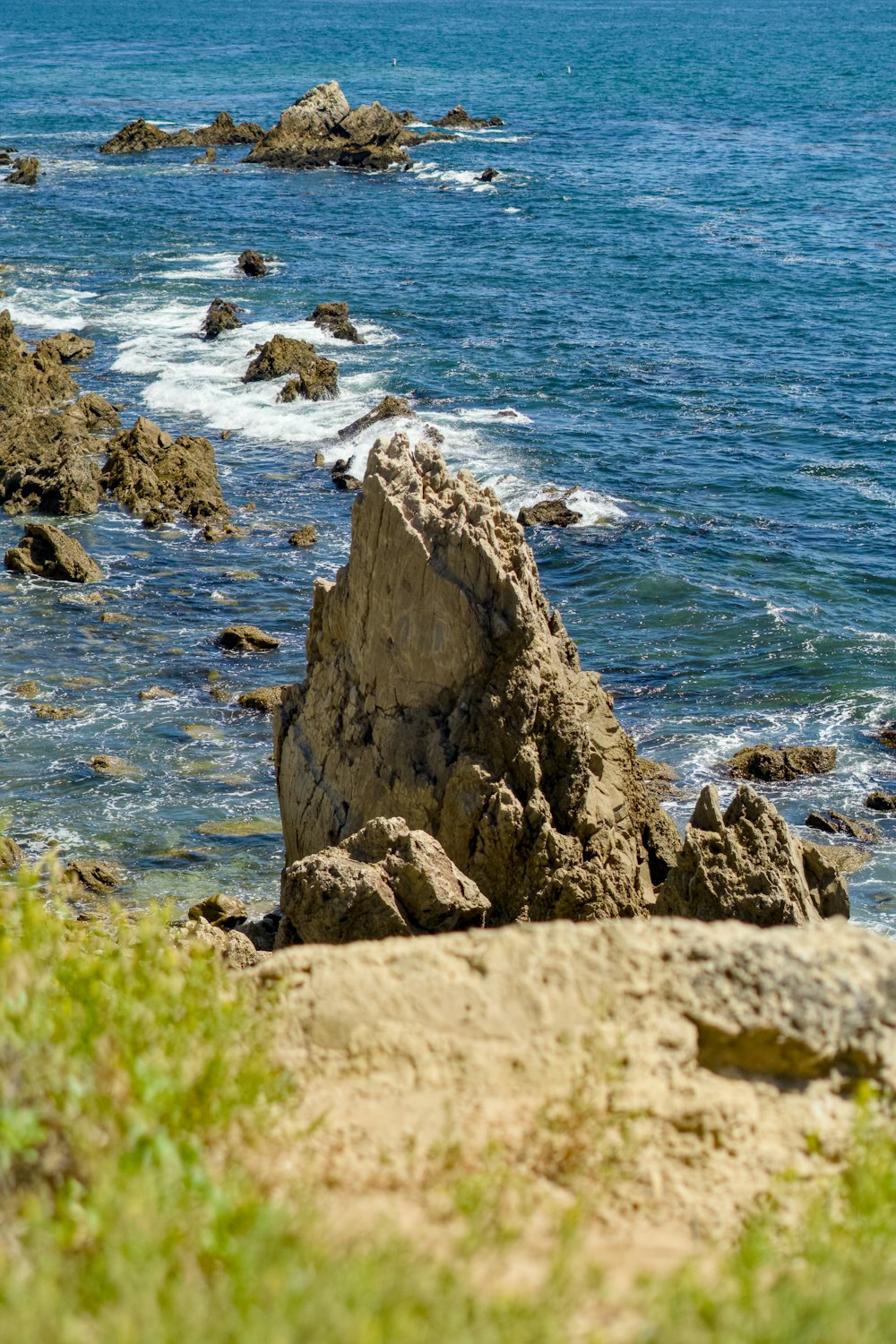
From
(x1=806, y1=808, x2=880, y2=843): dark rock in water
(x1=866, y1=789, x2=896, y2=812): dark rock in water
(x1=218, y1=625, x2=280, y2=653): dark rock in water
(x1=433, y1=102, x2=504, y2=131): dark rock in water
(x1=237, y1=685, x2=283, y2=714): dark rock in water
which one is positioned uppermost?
(x1=433, y1=102, x2=504, y2=131): dark rock in water

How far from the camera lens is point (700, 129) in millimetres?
98438

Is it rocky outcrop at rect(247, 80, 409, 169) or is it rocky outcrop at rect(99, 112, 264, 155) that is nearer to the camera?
rocky outcrop at rect(247, 80, 409, 169)

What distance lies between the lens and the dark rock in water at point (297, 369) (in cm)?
4603

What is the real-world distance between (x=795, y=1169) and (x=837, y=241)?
64.8m

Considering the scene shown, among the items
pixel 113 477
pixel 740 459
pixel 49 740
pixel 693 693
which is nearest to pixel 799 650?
pixel 693 693

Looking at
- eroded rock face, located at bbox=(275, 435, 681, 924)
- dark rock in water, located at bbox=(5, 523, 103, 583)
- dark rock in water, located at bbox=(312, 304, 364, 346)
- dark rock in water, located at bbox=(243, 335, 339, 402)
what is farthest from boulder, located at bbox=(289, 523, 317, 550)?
dark rock in water, located at bbox=(312, 304, 364, 346)

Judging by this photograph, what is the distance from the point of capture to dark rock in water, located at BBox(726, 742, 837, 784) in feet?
81.8

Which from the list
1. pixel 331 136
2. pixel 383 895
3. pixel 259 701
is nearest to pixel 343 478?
pixel 259 701

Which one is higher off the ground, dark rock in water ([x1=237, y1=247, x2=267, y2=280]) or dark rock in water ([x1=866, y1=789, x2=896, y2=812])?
dark rock in water ([x1=237, y1=247, x2=267, y2=280])

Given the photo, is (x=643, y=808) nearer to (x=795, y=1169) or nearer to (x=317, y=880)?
(x=317, y=880)

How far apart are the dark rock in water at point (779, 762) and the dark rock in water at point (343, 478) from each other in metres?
16.4

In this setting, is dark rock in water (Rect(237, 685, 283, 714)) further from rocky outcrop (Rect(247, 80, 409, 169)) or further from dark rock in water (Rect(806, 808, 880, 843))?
rocky outcrop (Rect(247, 80, 409, 169))

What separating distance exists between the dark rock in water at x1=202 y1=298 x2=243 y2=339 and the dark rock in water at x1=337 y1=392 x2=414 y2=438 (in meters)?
12.0

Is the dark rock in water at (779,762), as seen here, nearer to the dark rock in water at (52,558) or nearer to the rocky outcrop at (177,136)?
the dark rock in water at (52,558)
